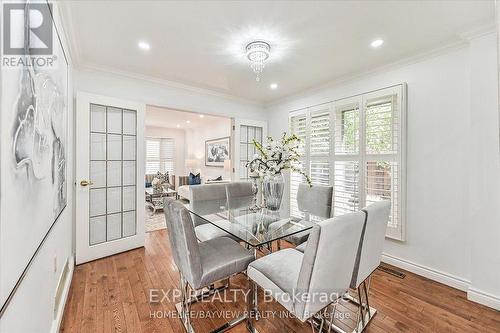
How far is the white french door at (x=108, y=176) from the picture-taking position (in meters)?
2.68

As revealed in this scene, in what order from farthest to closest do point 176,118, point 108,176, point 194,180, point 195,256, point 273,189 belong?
point 194,180, point 176,118, point 108,176, point 273,189, point 195,256

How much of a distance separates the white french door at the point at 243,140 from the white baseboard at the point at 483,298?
10.5 feet

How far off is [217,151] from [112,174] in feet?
13.4

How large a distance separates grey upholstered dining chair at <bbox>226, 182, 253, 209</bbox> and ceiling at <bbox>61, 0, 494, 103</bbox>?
5.11ft

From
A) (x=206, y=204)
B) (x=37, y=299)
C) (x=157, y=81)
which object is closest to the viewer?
(x=37, y=299)

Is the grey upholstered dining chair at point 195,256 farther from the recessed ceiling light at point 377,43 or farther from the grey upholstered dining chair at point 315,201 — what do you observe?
the recessed ceiling light at point 377,43

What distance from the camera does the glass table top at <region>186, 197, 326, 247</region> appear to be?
5.49ft

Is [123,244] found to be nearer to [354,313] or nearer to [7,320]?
[7,320]

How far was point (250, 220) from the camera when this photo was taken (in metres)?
2.05

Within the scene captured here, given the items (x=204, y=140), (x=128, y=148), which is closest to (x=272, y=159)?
(x=128, y=148)

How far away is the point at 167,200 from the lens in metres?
1.59

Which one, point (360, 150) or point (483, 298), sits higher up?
point (360, 150)

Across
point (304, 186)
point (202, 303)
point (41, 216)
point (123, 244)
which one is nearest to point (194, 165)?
point (123, 244)

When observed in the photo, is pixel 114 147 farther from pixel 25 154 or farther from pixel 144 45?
pixel 25 154
